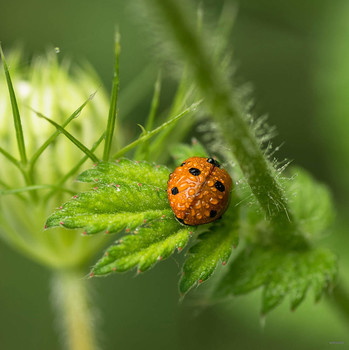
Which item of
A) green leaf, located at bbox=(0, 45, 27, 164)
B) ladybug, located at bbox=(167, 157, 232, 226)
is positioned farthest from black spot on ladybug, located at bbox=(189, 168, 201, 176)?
green leaf, located at bbox=(0, 45, 27, 164)

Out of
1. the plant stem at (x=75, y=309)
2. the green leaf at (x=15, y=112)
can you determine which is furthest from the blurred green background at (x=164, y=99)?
the green leaf at (x=15, y=112)

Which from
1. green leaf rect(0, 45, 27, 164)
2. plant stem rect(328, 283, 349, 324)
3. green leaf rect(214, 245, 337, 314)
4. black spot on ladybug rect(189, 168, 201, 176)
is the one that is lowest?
plant stem rect(328, 283, 349, 324)

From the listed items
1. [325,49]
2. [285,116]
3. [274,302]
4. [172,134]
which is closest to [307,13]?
[285,116]

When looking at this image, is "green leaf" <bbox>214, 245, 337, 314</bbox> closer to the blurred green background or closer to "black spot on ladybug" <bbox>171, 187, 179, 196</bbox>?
"black spot on ladybug" <bbox>171, 187, 179, 196</bbox>

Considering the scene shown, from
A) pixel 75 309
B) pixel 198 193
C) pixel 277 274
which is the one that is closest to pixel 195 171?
pixel 198 193

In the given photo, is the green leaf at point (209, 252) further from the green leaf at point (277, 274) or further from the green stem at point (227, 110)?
the green leaf at point (277, 274)

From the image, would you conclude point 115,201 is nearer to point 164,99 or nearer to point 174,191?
point 174,191
